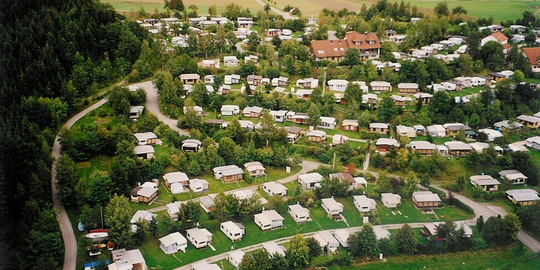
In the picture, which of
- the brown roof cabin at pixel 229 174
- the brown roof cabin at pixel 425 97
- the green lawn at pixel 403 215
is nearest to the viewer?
the green lawn at pixel 403 215

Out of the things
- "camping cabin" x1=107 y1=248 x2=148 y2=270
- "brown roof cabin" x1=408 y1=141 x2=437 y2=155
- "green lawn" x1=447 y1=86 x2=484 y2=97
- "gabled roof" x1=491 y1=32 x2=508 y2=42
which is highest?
"gabled roof" x1=491 y1=32 x2=508 y2=42

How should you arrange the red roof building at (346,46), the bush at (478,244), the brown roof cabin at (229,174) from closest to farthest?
the bush at (478,244)
the brown roof cabin at (229,174)
the red roof building at (346,46)

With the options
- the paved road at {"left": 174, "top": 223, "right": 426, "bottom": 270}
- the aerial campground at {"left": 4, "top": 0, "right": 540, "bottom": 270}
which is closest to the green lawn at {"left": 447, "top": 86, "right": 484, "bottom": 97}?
the aerial campground at {"left": 4, "top": 0, "right": 540, "bottom": 270}

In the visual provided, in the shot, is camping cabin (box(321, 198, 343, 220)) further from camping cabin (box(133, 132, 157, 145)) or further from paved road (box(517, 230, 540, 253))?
camping cabin (box(133, 132, 157, 145))

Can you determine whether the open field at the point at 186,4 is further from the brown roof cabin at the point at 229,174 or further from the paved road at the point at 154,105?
the brown roof cabin at the point at 229,174

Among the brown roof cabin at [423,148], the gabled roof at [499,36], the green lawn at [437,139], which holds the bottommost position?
the green lawn at [437,139]

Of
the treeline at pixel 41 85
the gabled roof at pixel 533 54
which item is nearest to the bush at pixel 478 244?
the treeline at pixel 41 85

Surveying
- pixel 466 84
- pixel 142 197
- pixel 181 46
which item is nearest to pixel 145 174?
pixel 142 197
